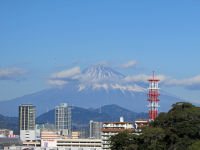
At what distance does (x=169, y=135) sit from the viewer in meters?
87.5

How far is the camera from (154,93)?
116 metres

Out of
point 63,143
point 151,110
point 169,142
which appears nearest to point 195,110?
point 169,142

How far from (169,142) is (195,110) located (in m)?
8.75

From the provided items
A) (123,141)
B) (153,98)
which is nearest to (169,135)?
(123,141)

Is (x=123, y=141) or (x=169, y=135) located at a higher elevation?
(x=169, y=135)

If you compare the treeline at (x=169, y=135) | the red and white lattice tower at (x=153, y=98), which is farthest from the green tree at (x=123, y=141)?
the red and white lattice tower at (x=153, y=98)

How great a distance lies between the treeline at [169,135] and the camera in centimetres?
8562

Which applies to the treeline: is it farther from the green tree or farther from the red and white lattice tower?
the red and white lattice tower

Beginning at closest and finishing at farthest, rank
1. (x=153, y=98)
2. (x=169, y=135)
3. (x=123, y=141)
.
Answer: (x=169, y=135) → (x=123, y=141) → (x=153, y=98)

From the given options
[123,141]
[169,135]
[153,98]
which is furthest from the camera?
[153,98]

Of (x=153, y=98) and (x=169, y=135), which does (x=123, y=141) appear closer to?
(x=169, y=135)

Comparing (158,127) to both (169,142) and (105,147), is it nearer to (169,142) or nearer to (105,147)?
(169,142)

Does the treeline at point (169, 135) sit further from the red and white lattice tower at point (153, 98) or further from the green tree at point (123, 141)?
the red and white lattice tower at point (153, 98)

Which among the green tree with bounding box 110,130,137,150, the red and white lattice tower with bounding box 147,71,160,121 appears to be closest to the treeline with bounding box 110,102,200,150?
the green tree with bounding box 110,130,137,150
